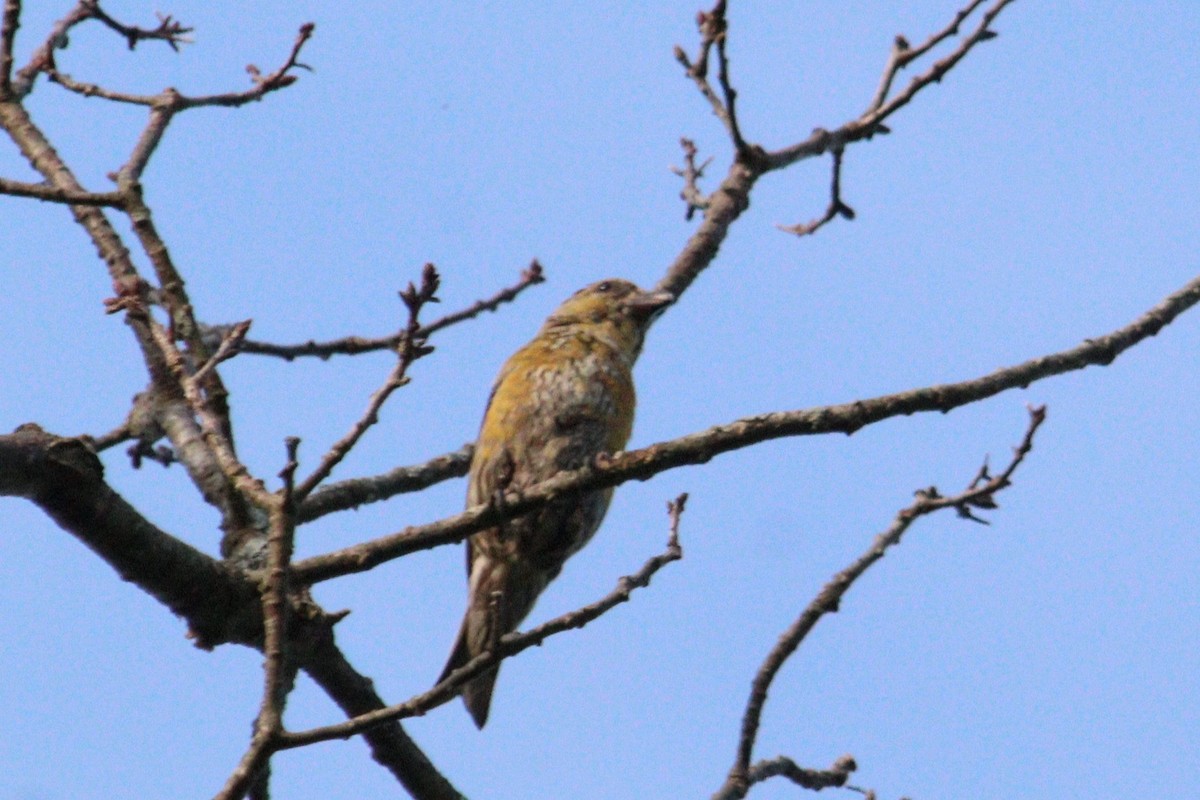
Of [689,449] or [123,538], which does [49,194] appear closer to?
[123,538]

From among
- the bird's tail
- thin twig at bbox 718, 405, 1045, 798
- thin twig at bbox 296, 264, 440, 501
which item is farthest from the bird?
thin twig at bbox 296, 264, 440, 501

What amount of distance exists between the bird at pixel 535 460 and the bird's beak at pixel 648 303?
31 centimetres

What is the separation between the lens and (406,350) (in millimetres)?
2836

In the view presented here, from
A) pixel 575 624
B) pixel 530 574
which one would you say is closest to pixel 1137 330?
pixel 575 624

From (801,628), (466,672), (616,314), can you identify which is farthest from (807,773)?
(616,314)

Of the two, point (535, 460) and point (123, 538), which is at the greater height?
point (535, 460)

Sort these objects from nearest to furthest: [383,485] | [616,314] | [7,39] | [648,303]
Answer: [7,39] → [383,485] → [648,303] → [616,314]

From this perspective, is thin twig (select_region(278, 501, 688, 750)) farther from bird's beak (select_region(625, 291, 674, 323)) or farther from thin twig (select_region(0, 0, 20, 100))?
bird's beak (select_region(625, 291, 674, 323))

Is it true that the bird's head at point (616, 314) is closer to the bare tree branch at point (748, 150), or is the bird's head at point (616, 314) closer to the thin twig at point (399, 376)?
the bare tree branch at point (748, 150)

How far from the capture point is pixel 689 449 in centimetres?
325

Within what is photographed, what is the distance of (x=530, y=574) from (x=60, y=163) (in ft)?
6.65

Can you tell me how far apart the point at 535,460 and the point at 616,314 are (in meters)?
0.97

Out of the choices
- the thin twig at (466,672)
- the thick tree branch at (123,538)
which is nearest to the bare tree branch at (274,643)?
the thin twig at (466,672)

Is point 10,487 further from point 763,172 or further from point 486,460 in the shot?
point 763,172
